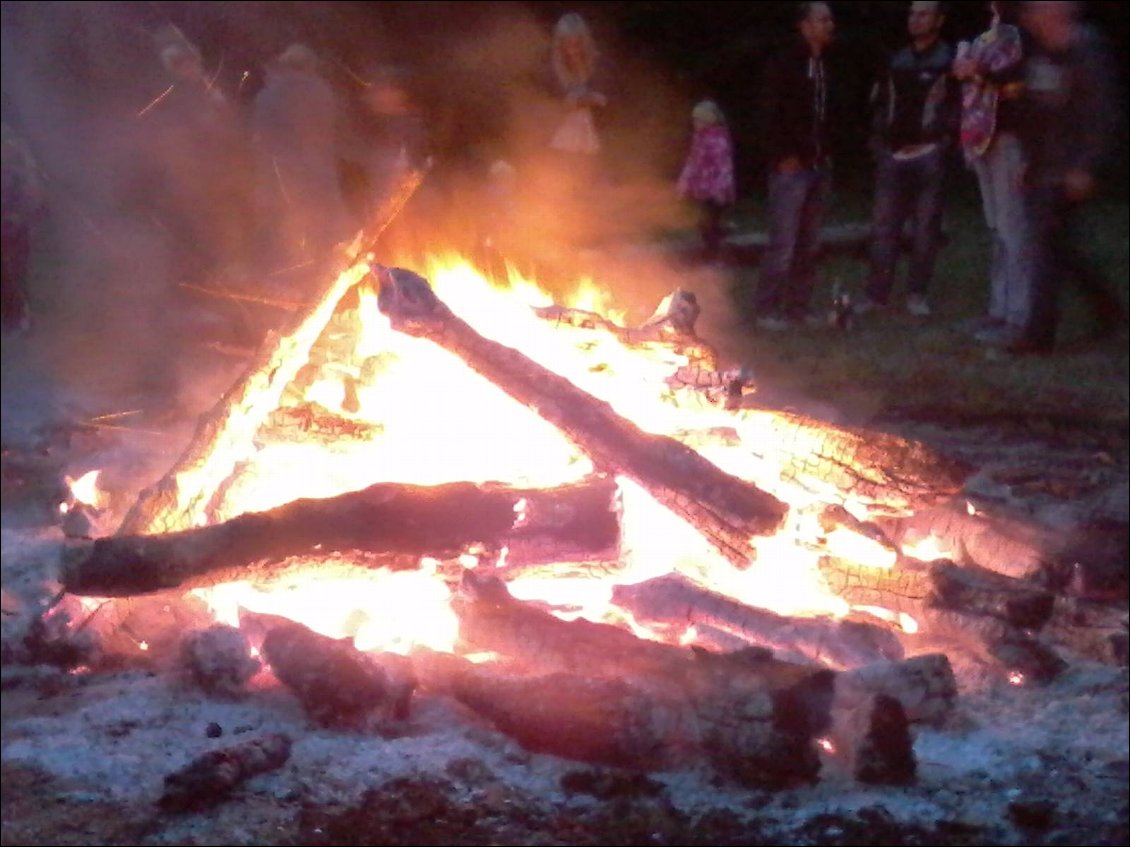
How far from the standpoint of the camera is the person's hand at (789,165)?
8148 mm

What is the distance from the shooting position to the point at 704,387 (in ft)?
14.5

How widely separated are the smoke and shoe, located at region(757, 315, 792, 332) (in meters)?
0.73

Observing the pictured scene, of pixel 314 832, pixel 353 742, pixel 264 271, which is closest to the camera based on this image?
pixel 314 832

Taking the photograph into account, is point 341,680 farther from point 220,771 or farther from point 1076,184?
point 1076,184

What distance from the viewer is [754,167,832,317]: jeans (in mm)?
8281

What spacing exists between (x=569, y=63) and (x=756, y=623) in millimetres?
6843

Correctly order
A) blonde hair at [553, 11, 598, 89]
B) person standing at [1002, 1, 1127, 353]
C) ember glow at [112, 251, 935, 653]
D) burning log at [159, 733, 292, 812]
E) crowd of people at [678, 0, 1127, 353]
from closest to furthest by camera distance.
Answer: burning log at [159, 733, 292, 812] < ember glow at [112, 251, 935, 653] < person standing at [1002, 1, 1127, 353] < crowd of people at [678, 0, 1127, 353] < blonde hair at [553, 11, 598, 89]

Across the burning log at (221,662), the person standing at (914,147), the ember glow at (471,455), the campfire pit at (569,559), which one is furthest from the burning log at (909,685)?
the person standing at (914,147)

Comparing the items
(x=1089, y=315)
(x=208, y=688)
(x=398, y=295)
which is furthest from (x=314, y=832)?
(x=1089, y=315)

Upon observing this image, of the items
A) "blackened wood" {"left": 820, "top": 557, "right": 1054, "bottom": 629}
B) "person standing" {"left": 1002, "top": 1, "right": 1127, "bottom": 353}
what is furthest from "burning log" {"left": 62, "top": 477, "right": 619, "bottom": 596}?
"person standing" {"left": 1002, "top": 1, "right": 1127, "bottom": 353}

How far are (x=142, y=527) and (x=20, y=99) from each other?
269 inches

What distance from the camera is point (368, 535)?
3684 mm

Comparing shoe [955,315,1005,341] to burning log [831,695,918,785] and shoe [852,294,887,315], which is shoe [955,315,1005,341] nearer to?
shoe [852,294,887,315]

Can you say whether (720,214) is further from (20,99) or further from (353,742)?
(353,742)
